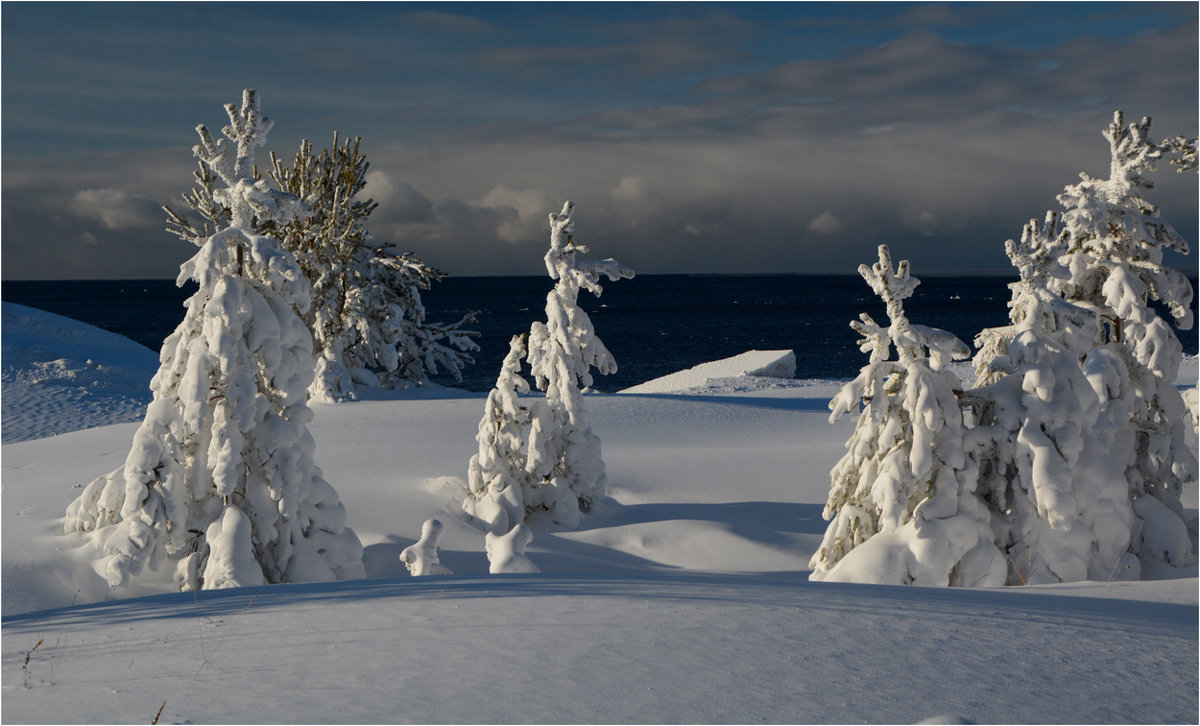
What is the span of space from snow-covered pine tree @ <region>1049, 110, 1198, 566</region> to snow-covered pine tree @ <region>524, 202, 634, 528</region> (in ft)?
20.1

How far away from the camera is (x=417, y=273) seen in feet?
88.8

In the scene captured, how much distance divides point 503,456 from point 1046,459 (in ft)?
25.3

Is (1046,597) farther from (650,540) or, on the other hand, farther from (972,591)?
(650,540)

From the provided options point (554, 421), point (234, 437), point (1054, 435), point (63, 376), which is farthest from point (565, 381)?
point (63, 376)

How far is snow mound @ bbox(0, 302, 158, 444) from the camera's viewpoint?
1014 inches

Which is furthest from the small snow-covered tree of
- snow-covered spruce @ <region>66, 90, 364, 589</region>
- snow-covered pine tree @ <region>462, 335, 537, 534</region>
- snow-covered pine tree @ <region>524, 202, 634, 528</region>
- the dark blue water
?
the dark blue water

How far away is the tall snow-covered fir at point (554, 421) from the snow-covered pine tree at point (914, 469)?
217 inches

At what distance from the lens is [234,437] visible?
927 cm

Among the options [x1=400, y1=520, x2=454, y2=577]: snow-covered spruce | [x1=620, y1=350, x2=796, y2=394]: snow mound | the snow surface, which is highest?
[x1=620, y1=350, x2=796, y2=394]: snow mound

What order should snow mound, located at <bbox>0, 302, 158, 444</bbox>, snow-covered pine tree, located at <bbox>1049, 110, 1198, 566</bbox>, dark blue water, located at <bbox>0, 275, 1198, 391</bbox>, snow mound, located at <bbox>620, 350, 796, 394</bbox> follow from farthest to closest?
dark blue water, located at <bbox>0, 275, 1198, 391</bbox> < snow mound, located at <bbox>620, 350, 796, 394</bbox> < snow mound, located at <bbox>0, 302, 158, 444</bbox> < snow-covered pine tree, located at <bbox>1049, 110, 1198, 566</bbox>

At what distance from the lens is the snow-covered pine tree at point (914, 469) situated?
8.66 meters

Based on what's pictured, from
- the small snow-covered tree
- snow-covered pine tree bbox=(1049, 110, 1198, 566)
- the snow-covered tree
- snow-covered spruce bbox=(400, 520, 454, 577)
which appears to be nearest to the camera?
the small snow-covered tree

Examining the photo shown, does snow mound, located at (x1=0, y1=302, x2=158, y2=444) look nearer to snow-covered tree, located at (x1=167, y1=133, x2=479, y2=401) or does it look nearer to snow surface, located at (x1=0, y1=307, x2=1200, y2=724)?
snow-covered tree, located at (x1=167, y1=133, x2=479, y2=401)

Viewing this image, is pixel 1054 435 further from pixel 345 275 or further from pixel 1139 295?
pixel 345 275
